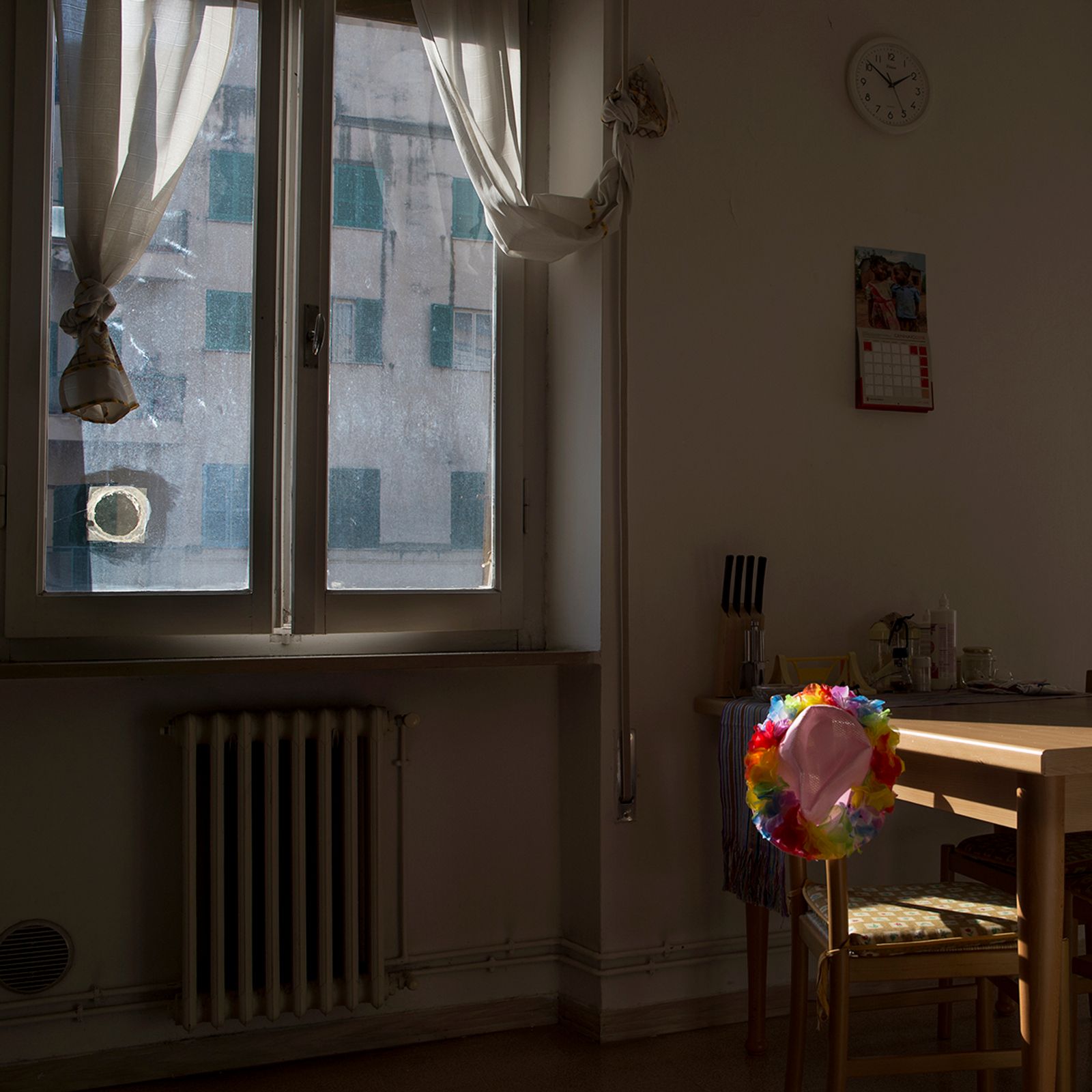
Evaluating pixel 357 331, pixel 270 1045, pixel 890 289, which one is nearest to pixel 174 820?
pixel 270 1045

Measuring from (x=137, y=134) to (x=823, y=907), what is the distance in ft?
6.69

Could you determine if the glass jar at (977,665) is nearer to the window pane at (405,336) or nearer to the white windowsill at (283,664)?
the white windowsill at (283,664)

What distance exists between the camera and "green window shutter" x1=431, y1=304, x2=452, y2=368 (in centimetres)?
257

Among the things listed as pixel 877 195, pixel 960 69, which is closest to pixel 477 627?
pixel 877 195

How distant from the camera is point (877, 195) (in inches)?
109

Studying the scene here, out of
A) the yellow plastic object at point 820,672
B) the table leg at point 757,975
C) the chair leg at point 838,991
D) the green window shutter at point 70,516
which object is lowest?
the table leg at point 757,975

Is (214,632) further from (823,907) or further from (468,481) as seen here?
(823,907)

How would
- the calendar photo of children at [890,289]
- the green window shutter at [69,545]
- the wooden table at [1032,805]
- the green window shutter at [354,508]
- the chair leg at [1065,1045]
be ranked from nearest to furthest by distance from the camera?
the wooden table at [1032,805] → the chair leg at [1065,1045] → the green window shutter at [69,545] → the green window shutter at [354,508] → the calendar photo of children at [890,289]

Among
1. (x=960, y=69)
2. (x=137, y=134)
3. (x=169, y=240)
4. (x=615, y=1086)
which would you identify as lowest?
(x=615, y=1086)

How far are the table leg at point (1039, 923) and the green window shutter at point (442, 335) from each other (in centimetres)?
158

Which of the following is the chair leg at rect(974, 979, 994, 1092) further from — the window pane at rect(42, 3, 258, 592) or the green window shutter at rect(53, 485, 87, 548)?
the green window shutter at rect(53, 485, 87, 548)

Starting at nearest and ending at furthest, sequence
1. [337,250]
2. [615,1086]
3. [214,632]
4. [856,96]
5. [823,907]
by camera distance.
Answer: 1. [823,907]
2. [615,1086]
3. [214,632]
4. [337,250]
5. [856,96]

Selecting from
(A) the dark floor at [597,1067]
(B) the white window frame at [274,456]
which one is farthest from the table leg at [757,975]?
(B) the white window frame at [274,456]

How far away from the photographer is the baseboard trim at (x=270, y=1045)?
218 cm
